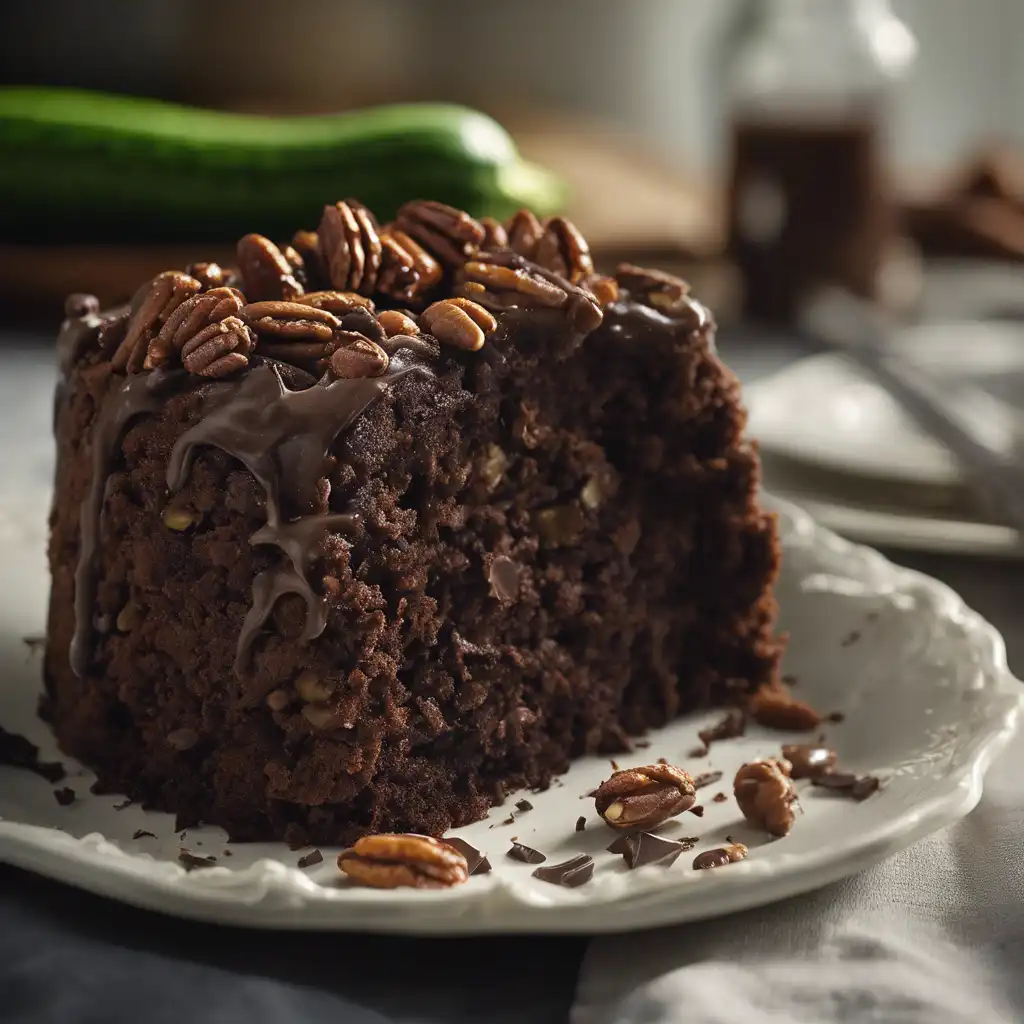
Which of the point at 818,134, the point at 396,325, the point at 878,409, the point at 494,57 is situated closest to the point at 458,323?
the point at 396,325

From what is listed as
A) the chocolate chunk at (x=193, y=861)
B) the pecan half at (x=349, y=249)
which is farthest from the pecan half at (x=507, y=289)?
the chocolate chunk at (x=193, y=861)

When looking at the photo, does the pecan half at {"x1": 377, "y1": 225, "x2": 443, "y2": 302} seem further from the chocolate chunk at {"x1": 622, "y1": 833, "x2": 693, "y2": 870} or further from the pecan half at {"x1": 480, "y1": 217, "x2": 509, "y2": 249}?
the chocolate chunk at {"x1": 622, "y1": 833, "x2": 693, "y2": 870}

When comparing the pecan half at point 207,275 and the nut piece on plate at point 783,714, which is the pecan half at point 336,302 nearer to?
the pecan half at point 207,275

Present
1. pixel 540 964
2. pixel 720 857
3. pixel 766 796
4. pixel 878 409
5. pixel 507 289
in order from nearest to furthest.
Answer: pixel 540 964, pixel 720 857, pixel 766 796, pixel 507 289, pixel 878 409

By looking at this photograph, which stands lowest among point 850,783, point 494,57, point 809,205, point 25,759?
point 25,759

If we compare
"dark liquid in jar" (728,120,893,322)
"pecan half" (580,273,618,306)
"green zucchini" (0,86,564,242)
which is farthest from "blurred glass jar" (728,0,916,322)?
"pecan half" (580,273,618,306)

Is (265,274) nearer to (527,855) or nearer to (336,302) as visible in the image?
(336,302)

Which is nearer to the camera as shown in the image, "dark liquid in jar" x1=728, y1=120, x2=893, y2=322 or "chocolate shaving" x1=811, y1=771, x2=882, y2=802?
"chocolate shaving" x1=811, y1=771, x2=882, y2=802

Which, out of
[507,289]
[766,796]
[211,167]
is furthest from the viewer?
[211,167]
